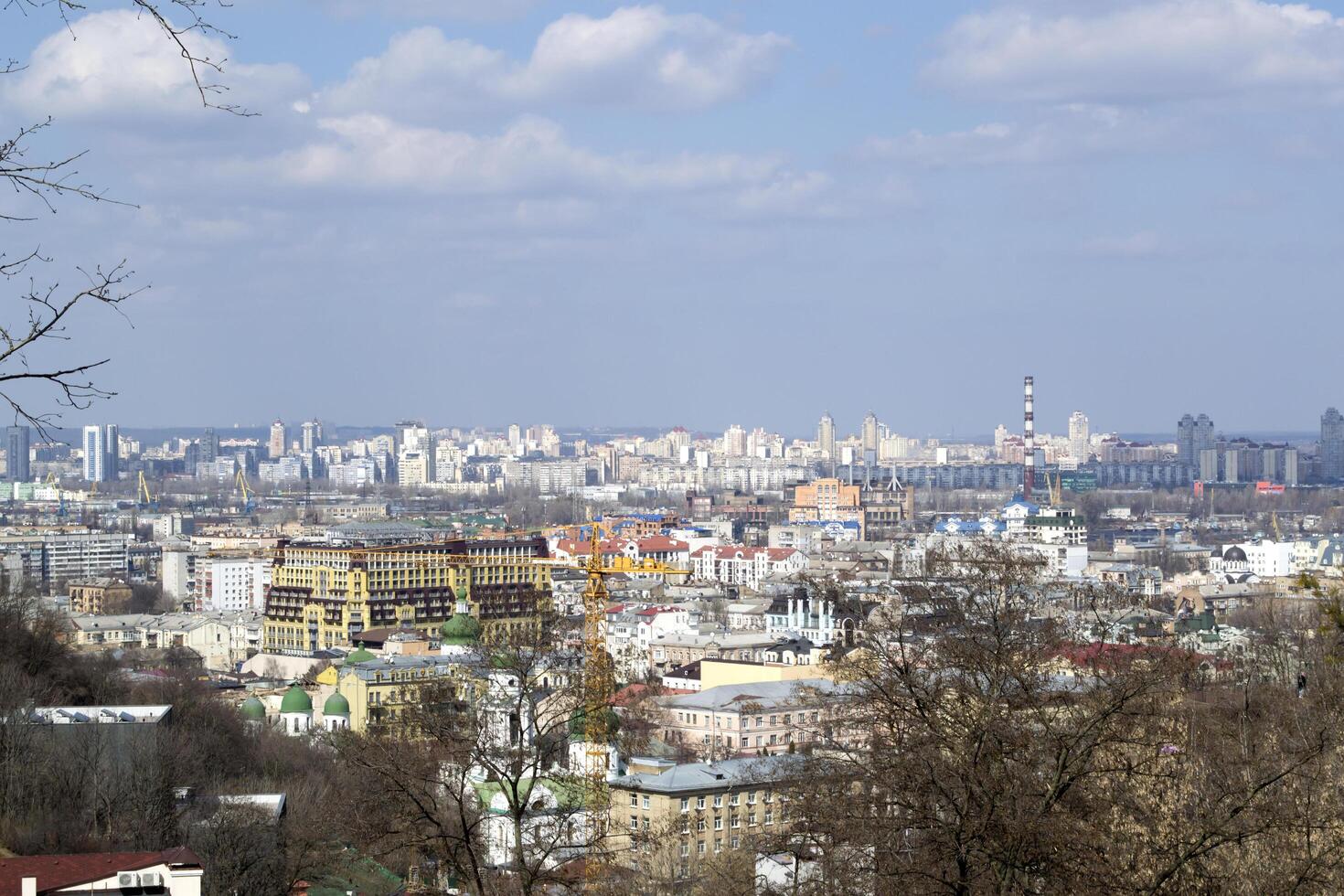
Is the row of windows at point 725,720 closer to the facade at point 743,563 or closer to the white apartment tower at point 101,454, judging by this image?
the facade at point 743,563

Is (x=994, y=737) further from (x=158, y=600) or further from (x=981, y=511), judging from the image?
(x=981, y=511)

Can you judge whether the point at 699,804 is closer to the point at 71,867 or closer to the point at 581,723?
the point at 581,723

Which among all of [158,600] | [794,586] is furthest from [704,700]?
[158,600]

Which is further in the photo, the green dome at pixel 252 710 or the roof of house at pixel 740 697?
the green dome at pixel 252 710

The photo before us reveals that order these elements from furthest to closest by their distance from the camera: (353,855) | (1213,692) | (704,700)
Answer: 1. (704,700)
2. (1213,692)
3. (353,855)

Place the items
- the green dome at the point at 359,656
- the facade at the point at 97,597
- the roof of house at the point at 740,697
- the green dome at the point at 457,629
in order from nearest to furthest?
the roof of house at the point at 740,697 → the green dome at the point at 457,629 → the green dome at the point at 359,656 → the facade at the point at 97,597

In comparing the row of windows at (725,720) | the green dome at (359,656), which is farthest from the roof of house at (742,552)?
the row of windows at (725,720)
